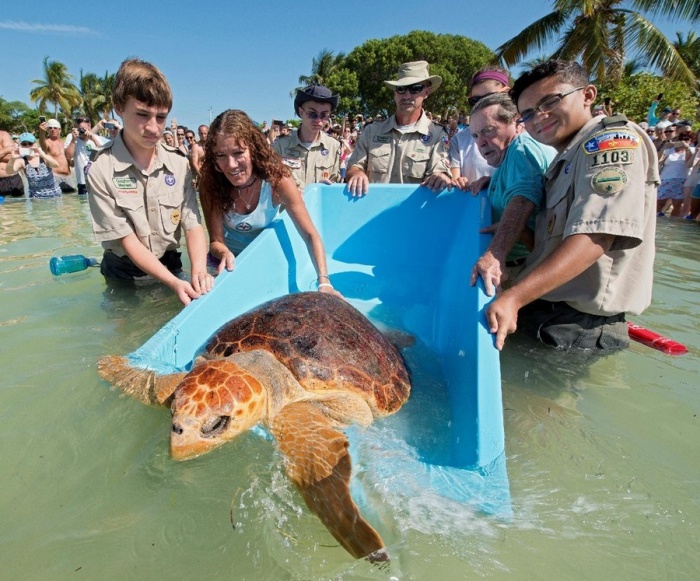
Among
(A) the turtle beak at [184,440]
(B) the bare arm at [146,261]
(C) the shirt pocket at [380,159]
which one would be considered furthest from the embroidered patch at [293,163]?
(A) the turtle beak at [184,440]

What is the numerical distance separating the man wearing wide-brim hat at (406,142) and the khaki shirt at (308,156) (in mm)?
369

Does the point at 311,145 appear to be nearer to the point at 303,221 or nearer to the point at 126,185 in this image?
the point at 303,221

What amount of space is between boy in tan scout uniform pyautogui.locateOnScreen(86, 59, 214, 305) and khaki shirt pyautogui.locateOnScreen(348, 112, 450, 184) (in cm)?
170

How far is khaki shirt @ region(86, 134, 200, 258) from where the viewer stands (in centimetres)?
234

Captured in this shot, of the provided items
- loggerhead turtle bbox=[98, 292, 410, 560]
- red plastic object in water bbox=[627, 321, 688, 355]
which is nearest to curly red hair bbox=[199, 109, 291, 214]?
loggerhead turtle bbox=[98, 292, 410, 560]

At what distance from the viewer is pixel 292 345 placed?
1.67 m

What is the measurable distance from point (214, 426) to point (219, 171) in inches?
68.3

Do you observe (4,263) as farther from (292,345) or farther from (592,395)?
(592,395)

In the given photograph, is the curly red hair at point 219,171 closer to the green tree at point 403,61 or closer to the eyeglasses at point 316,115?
the eyeglasses at point 316,115

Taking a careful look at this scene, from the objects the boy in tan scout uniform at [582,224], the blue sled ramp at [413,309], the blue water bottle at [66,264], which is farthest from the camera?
the blue water bottle at [66,264]

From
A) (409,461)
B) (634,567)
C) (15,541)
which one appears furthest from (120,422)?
(634,567)

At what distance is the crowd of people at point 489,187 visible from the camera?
1606 millimetres

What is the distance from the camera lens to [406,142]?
142 inches

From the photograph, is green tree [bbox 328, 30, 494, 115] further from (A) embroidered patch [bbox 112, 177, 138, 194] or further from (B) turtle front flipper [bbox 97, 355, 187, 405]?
(B) turtle front flipper [bbox 97, 355, 187, 405]
